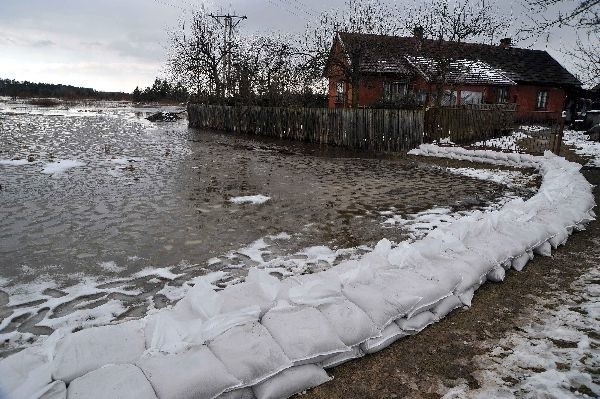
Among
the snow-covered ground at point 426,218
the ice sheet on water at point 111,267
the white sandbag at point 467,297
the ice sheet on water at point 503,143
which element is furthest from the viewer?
the ice sheet on water at point 503,143

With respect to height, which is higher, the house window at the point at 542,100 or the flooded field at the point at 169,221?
the house window at the point at 542,100

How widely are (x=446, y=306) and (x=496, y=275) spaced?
0.79 m

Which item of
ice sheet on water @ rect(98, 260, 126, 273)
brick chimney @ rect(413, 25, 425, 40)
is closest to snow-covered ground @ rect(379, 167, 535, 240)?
ice sheet on water @ rect(98, 260, 126, 273)

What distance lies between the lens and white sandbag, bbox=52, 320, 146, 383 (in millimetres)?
1672

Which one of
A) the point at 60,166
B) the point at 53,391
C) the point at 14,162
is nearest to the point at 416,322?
the point at 53,391

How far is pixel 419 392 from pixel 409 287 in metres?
0.69

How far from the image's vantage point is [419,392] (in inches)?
78.3

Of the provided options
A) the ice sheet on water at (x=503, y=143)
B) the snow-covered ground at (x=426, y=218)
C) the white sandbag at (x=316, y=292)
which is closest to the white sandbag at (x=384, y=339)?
the white sandbag at (x=316, y=292)

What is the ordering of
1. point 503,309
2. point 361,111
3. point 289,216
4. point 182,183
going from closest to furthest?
point 503,309
point 289,216
point 182,183
point 361,111

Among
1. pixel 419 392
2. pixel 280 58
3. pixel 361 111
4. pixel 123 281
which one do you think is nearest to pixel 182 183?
pixel 123 281

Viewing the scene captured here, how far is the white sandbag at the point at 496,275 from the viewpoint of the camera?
3227mm

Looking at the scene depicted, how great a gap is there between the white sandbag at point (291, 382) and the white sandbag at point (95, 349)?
1.90 feet

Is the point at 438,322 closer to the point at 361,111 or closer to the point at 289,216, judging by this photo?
the point at 289,216

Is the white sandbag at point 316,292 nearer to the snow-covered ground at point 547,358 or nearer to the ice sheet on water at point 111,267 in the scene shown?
the snow-covered ground at point 547,358
